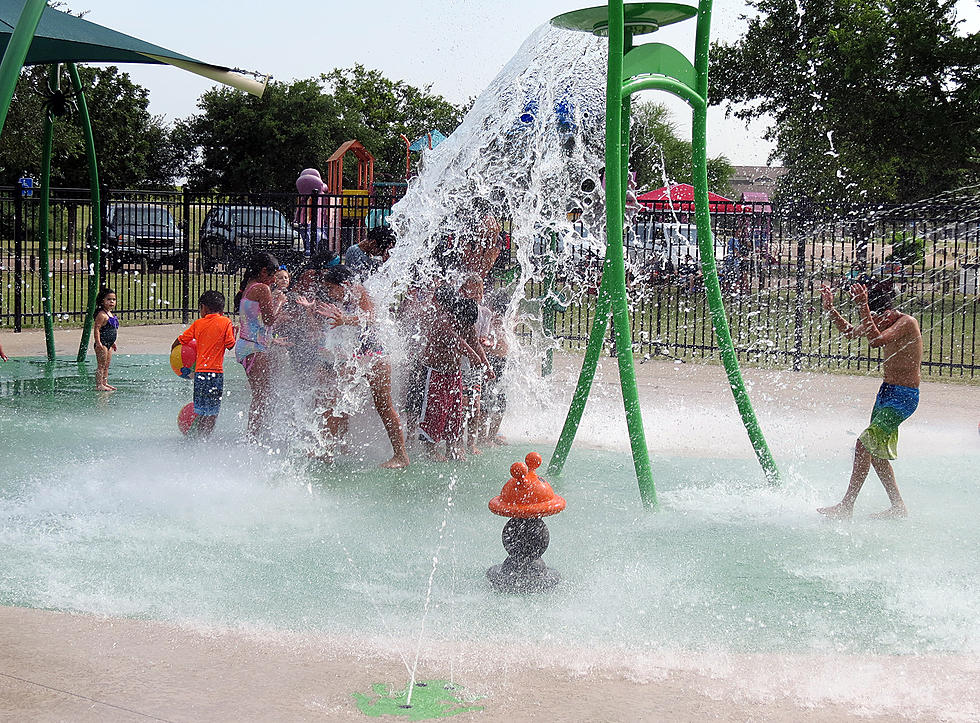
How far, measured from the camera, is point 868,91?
23.5 metres

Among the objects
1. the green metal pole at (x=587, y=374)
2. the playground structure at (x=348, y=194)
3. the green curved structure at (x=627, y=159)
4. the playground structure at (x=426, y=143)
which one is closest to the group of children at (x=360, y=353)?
the green metal pole at (x=587, y=374)

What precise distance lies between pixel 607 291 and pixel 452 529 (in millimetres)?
1632

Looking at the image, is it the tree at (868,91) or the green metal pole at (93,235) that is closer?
the green metal pole at (93,235)

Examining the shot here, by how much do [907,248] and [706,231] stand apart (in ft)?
32.5

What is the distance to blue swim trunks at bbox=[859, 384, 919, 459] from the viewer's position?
6246 mm

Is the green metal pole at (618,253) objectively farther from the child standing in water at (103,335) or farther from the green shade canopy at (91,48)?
the child standing in water at (103,335)

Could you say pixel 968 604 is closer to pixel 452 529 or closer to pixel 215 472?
pixel 452 529

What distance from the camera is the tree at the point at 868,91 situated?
22.5 metres

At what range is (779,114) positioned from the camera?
2759 cm

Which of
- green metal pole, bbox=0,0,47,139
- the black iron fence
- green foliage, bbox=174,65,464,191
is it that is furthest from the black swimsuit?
green foliage, bbox=174,65,464,191

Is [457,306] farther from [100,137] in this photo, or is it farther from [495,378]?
[100,137]

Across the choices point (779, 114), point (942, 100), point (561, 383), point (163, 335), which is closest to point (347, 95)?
point (779, 114)

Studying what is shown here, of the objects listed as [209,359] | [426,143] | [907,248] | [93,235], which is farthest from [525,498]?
[426,143]

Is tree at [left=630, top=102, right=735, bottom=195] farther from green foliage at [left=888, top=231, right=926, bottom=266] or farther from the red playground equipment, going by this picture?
green foliage at [left=888, top=231, right=926, bottom=266]
